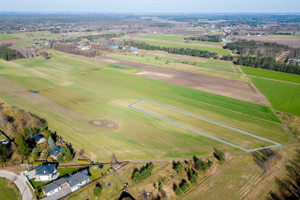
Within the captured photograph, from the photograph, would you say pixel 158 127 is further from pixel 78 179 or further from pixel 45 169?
pixel 45 169

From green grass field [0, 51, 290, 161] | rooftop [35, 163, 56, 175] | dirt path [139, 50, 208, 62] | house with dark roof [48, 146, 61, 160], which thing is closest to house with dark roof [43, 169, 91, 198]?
rooftop [35, 163, 56, 175]

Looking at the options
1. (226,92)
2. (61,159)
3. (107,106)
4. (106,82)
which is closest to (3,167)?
(61,159)

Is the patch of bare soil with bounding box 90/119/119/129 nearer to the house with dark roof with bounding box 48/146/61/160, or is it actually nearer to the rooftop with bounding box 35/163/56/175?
the house with dark roof with bounding box 48/146/61/160

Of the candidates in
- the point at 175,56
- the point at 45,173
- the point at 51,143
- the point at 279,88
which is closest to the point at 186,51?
the point at 175,56

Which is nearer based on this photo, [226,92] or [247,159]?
[247,159]

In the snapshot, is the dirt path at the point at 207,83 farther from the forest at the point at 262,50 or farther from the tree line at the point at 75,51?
the forest at the point at 262,50

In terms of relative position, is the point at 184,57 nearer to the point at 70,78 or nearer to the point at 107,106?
the point at 70,78
